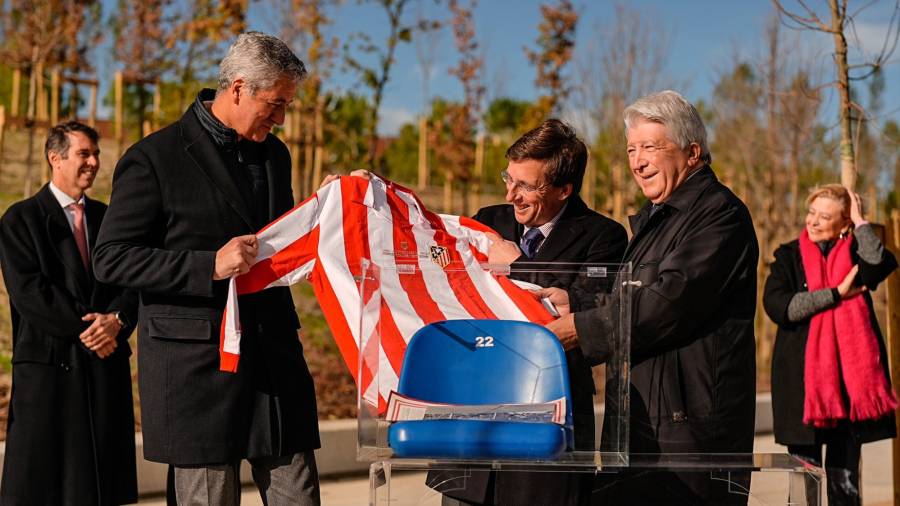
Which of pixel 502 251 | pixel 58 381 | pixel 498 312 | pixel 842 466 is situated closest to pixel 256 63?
pixel 502 251

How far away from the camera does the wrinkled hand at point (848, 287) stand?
6346 millimetres

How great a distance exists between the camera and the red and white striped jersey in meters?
3.12

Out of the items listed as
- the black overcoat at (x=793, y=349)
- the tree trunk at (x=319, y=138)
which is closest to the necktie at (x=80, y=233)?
the black overcoat at (x=793, y=349)

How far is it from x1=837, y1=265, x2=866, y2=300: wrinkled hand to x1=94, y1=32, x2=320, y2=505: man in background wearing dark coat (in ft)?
12.0

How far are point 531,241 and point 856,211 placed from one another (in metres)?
3.18

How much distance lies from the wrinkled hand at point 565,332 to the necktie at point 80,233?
2.87 m

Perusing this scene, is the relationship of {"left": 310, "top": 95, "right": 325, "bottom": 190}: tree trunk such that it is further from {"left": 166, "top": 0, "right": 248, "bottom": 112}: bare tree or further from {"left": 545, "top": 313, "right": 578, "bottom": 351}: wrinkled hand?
{"left": 545, "top": 313, "right": 578, "bottom": 351}: wrinkled hand

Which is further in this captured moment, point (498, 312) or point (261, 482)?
point (261, 482)

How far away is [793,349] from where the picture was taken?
21.4ft

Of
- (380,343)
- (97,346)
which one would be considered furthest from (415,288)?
(97,346)

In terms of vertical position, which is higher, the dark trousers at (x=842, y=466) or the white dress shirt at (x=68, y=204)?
the white dress shirt at (x=68, y=204)

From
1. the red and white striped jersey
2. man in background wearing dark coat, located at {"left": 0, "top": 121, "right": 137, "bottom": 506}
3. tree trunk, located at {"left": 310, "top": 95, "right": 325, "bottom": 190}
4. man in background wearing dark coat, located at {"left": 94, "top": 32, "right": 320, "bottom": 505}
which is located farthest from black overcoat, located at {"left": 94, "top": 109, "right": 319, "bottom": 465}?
tree trunk, located at {"left": 310, "top": 95, "right": 325, "bottom": 190}

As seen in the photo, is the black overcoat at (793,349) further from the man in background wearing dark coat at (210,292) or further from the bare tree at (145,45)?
the bare tree at (145,45)

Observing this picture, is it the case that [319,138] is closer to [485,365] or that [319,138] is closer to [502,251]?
[502,251]
